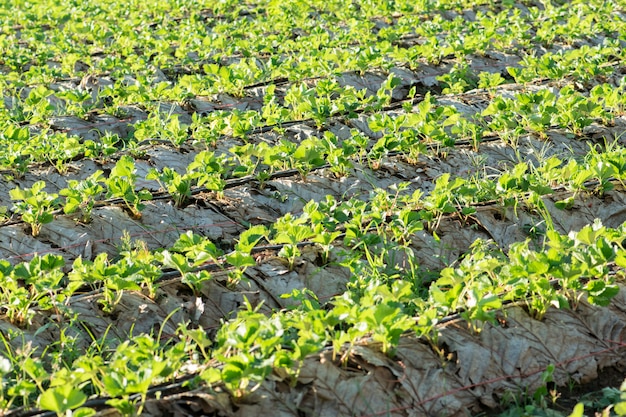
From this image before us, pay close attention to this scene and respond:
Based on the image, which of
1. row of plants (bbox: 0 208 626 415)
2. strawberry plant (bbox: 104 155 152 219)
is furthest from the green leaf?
strawberry plant (bbox: 104 155 152 219)

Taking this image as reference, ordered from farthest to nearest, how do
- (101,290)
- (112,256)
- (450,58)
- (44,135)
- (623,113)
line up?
(450,58)
(623,113)
(44,135)
(112,256)
(101,290)

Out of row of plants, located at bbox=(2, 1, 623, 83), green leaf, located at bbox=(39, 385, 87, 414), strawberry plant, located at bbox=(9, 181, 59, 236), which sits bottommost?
row of plants, located at bbox=(2, 1, 623, 83)

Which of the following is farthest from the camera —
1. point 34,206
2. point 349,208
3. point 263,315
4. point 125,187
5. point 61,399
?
point 125,187

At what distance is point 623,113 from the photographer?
7129mm

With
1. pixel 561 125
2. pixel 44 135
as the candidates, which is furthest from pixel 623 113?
pixel 44 135

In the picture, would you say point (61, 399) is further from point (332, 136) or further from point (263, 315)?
point (332, 136)

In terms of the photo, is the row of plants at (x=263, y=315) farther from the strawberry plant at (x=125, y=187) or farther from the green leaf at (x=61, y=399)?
the strawberry plant at (x=125, y=187)

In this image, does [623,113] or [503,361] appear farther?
[623,113]

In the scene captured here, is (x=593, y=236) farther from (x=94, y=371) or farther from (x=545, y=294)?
(x=94, y=371)

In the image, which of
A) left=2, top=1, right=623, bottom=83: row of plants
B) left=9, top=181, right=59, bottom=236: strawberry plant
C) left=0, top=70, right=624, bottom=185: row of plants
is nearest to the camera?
left=9, top=181, right=59, bottom=236: strawberry plant

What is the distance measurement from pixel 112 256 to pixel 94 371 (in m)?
1.91

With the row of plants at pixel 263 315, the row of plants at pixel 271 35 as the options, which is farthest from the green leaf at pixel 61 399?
the row of plants at pixel 271 35

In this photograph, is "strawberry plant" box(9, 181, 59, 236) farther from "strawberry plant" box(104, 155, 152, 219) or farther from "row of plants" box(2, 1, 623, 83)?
"row of plants" box(2, 1, 623, 83)

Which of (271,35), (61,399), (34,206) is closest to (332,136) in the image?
(34,206)
